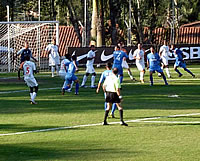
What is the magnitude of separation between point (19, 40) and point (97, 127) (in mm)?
26672

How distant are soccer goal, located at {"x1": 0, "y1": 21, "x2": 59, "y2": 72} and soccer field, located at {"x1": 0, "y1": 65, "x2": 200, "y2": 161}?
12.7 m

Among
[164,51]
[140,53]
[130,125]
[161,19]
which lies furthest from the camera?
[161,19]

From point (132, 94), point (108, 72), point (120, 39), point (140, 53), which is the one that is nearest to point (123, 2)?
point (120, 39)

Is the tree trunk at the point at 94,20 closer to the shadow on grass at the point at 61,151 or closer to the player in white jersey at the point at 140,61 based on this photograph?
the player in white jersey at the point at 140,61

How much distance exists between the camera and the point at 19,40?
4203 cm

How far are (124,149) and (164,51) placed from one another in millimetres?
22722

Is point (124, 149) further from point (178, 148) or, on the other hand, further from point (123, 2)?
point (123, 2)

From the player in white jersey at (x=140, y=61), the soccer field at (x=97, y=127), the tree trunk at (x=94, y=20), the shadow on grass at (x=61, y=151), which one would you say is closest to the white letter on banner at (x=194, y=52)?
the tree trunk at (x=94, y=20)

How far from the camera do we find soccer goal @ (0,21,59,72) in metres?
39.6

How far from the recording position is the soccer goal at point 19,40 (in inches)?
1558

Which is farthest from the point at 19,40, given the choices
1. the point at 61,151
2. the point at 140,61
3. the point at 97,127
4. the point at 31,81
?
the point at 61,151

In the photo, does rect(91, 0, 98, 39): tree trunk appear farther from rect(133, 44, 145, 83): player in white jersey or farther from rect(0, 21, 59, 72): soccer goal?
rect(133, 44, 145, 83): player in white jersey

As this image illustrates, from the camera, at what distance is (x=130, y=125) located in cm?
1670

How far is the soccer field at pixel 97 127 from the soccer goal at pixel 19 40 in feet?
41.7
